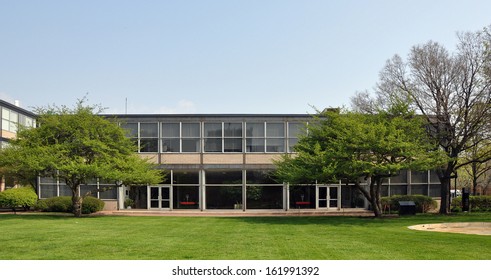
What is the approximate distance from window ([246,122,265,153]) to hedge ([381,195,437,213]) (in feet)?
34.8

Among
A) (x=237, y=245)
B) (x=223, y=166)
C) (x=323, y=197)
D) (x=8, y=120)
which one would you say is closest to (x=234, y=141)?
(x=223, y=166)

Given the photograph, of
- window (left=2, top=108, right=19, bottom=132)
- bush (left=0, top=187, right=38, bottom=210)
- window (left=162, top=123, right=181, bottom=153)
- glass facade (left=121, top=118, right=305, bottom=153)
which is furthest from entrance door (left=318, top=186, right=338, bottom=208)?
window (left=2, top=108, right=19, bottom=132)

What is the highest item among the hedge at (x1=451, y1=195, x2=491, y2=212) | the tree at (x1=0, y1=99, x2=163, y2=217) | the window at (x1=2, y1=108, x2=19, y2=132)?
the window at (x1=2, y1=108, x2=19, y2=132)

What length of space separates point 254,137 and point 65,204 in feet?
51.5

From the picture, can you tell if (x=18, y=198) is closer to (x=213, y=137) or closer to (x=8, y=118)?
(x=213, y=137)

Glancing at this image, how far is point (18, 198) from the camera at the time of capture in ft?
125

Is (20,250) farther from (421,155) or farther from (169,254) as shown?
(421,155)

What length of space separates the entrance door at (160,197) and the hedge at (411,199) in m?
17.4

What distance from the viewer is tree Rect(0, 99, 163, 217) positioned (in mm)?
32312

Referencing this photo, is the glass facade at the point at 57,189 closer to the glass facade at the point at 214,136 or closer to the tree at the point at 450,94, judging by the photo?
the glass facade at the point at 214,136

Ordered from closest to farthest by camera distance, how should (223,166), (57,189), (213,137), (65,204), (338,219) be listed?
(338,219)
(65,204)
(223,166)
(213,137)
(57,189)

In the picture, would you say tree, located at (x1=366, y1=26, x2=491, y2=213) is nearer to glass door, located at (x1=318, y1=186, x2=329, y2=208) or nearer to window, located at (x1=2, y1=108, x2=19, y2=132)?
glass door, located at (x1=318, y1=186, x2=329, y2=208)

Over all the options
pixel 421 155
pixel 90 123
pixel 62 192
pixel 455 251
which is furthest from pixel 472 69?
pixel 62 192

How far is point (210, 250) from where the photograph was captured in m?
15.4
